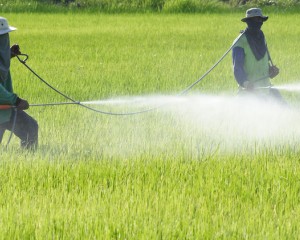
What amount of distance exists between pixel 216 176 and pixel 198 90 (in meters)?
3.98

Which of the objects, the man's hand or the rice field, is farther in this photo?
the man's hand

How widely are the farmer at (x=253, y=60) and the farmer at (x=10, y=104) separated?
1633 millimetres

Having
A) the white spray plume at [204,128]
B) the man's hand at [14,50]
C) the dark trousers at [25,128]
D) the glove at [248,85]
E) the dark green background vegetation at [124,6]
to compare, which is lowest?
the dark green background vegetation at [124,6]

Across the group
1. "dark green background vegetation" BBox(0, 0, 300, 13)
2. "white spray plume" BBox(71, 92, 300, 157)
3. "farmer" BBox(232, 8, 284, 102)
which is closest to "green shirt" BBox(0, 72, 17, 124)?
"white spray plume" BBox(71, 92, 300, 157)

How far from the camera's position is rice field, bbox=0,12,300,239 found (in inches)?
140

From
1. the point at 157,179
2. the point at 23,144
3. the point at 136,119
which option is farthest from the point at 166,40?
the point at 157,179

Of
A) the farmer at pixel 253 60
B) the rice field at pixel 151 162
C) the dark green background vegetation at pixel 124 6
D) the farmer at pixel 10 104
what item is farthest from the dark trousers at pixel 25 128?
the dark green background vegetation at pixel 124 6

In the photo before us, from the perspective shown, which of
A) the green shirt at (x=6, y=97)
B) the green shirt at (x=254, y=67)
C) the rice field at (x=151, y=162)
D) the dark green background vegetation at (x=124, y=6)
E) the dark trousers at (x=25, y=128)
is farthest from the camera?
the dark green background vegetation at (x=124, y=6)

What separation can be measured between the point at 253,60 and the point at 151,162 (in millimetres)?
1774

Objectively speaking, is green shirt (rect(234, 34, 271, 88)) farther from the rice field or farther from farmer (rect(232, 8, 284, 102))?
the rice field

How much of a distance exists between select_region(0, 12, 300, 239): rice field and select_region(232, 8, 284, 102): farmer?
7.0 inches

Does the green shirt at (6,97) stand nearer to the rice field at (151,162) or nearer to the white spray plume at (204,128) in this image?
the rice field at (151,162)

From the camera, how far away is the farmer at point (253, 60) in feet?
19.8

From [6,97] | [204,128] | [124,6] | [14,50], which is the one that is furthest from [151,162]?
[124,6]
